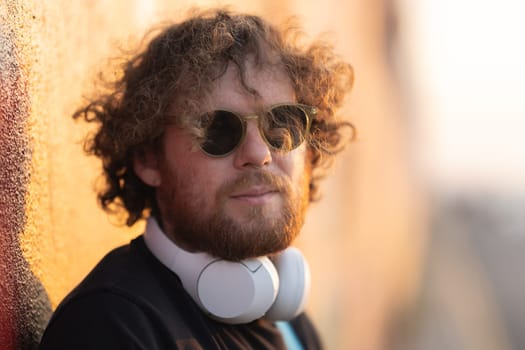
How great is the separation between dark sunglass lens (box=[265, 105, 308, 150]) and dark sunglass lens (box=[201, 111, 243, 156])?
95mm

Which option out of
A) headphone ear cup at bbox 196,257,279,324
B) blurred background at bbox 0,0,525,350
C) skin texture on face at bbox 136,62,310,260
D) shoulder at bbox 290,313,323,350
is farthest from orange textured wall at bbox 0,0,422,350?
shoulder at bbox 290,313,323,350

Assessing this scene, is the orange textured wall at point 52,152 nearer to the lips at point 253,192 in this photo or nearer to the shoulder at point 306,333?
the lips at point 253,192

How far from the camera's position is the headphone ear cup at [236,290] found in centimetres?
216

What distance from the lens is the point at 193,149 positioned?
2.31m

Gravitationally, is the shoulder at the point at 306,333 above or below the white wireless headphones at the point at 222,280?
below

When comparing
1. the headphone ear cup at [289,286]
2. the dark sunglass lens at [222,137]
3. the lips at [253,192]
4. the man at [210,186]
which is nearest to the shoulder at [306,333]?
the man at [210,186]

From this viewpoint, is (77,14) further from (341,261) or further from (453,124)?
(453,124)

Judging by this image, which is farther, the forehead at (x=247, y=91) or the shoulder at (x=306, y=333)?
the shoulder at (x=306, y=333)

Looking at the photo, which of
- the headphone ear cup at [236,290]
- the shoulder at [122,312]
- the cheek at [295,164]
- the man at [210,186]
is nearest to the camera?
the shoulder at [122,312]

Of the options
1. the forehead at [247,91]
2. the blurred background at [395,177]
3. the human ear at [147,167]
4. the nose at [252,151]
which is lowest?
the blurred background at [395,177]

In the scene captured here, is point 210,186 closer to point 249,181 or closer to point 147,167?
point 249,181

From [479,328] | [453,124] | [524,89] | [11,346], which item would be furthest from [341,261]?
[11,346]

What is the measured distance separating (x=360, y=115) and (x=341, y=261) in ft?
4.21

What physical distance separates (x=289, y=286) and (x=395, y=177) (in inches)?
211
